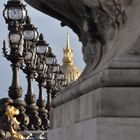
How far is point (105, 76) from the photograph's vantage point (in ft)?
14.9

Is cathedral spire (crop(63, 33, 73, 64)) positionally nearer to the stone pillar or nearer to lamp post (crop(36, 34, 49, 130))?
lamp post (crop(36, 34, 49, 130))

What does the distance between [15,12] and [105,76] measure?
16.2 metres

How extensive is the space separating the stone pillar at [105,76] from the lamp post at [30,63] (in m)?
16.6

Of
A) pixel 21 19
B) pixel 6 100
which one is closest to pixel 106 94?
pixel 6 100

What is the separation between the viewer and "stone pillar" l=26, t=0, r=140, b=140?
4457mm

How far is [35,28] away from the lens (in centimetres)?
2334

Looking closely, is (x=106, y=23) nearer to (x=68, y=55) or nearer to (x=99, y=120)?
(x=99, y=120)

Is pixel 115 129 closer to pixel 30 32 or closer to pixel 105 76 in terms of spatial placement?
pixel 105 76

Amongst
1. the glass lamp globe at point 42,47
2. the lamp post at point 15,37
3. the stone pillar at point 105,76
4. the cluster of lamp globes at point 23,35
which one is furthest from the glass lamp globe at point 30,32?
the stone pillar at point 105,76

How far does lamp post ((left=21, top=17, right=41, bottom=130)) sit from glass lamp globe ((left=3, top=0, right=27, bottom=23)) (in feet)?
6.36

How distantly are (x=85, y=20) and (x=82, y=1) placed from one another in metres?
0.33

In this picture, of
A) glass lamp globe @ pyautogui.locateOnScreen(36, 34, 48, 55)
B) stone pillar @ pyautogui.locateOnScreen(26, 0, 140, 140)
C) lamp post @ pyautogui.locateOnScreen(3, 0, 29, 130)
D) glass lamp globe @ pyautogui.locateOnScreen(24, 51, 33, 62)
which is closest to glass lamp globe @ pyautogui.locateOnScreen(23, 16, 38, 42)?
glass lamp globe @ pyautogui.locateOnScreen(24, 51, 33, 62)

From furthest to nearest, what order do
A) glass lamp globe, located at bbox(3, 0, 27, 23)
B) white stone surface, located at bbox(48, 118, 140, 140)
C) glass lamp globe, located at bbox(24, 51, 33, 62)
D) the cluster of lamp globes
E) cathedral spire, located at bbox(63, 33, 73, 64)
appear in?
1. cathedral spire, located at bbox(63, 33, 73, 64)
2. glass lamp globe, located at bbox(24, 51, 33, 62)
3. the cluster of lamp globes
4. glass lamp globe, located at bbox(3, 0, 27, 23)
5. white stone surface, located at bbox(48, 118, 140, 140)

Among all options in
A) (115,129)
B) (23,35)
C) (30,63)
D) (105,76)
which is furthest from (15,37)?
(115,129)
